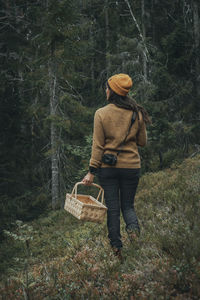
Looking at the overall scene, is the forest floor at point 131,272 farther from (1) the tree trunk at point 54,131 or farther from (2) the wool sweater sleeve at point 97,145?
(1) the tree trunk at point 54,131

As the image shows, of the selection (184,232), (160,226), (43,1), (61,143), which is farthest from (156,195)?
(43,1)

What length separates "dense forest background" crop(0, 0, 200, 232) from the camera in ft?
43.7

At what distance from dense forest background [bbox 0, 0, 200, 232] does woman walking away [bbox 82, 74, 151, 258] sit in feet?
24.2

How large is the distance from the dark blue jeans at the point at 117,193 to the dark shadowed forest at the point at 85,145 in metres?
0.34

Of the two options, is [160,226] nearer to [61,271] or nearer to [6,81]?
[61,271]

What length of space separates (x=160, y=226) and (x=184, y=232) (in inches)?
36.5

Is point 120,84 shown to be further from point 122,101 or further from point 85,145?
point 85,145

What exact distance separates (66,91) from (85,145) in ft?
9.47

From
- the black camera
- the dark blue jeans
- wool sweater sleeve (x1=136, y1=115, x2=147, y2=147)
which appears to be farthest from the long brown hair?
the dark blue jeans

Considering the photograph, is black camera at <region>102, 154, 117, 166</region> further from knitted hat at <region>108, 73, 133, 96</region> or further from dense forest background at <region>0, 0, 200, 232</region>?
dense forest background at <region>0, 0, 200, 232</region>

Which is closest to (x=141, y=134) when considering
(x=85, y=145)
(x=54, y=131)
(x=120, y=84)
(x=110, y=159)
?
(x=110, y=159)

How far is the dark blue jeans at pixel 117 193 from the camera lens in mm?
4367

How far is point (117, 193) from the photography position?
445cm

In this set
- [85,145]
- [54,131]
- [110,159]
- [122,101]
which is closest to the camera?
[110,159]
